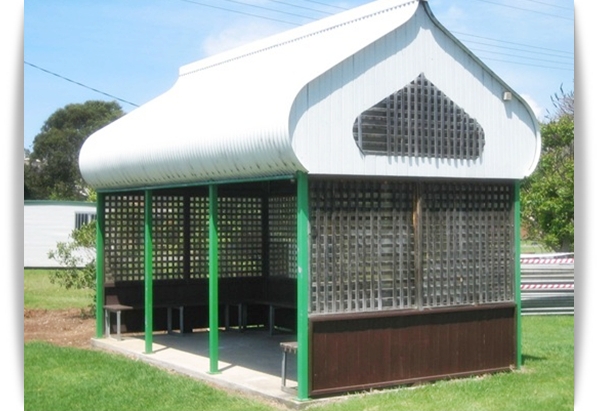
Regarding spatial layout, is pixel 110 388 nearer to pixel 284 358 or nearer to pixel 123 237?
pixel 284 358

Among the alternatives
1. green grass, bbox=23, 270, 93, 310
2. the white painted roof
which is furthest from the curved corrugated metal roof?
green grass, bbox=23, 270, 93, 310

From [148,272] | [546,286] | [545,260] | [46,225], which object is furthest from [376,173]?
[46,225]

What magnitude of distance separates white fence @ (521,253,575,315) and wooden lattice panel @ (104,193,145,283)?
24.1 feet

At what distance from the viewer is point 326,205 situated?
10.0 m

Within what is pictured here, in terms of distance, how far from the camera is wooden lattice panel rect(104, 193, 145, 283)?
14852 millimetres

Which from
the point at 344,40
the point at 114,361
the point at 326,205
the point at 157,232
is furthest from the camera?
the point at 157,232

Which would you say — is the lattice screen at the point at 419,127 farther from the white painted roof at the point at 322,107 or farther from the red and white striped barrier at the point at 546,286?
the red and white striped barrier at the point at 546,286

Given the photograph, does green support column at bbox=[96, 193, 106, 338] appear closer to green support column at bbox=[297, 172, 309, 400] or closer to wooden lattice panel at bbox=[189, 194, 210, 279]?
wooden lattice panel at bbox=[189, 194, 210, 279]

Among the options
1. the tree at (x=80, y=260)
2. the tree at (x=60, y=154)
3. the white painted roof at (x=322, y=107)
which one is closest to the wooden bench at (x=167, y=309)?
the white painted roof at (x=322, y=107)

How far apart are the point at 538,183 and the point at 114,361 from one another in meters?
11.3

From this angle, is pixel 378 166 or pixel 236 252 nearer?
pixel 378 166
